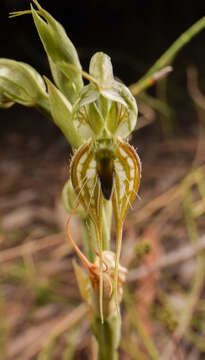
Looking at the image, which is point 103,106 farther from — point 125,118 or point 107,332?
point 107,332

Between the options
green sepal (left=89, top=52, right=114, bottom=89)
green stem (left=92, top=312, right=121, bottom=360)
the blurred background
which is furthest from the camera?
the blurred background

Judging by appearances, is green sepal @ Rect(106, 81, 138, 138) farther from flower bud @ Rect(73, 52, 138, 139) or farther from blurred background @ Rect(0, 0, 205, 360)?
blurred background @ Rect(0, 0, 205, 360)

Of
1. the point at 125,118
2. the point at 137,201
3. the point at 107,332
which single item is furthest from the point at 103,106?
the point at 137,201

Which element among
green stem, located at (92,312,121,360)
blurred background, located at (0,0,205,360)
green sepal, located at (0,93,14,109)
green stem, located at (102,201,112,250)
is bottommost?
blurred background, located at (0,0,205,360)

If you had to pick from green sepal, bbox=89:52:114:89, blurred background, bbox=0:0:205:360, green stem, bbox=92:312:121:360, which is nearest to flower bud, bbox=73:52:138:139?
green sepal, bbox=89:52:114:89

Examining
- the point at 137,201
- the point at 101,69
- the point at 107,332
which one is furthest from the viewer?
the point at 137,201

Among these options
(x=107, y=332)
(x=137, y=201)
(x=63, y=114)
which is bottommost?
(x=137, y=201)

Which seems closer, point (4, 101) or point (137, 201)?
point (4, 101)
